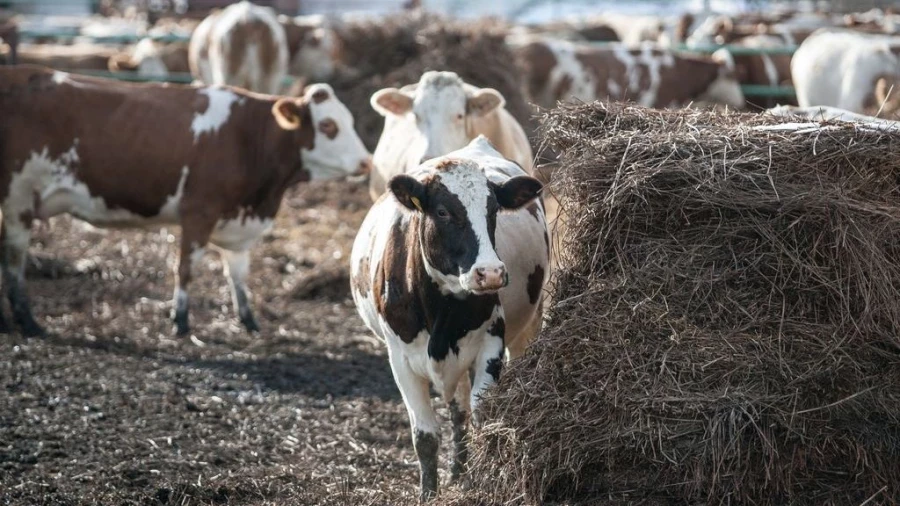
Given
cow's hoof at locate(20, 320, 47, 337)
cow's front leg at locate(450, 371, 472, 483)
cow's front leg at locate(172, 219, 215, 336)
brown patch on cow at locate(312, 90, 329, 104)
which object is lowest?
cow's hoof at locate(20, 320, 47, 337)

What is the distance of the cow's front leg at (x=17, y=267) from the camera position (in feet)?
28.7

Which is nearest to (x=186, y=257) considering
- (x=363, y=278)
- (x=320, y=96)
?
(x=320, y=96)

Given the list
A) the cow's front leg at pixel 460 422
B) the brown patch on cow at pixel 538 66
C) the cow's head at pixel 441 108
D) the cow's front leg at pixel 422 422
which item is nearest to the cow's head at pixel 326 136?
the cow's head at pixel 441 108

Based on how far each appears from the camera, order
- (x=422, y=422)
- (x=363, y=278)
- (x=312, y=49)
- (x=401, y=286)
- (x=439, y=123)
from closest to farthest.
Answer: (x=401, y=286)
(x=422, y=422)
(x=363, y=278)
(x=439, y=123)
(x=312, y=49)

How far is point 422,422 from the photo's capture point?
5.54 meters

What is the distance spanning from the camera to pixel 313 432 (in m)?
6.75

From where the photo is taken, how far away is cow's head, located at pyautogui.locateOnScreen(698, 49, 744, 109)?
1786cm

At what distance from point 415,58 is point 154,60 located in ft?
18.5

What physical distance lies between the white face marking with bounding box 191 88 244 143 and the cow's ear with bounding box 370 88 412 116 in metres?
1.34

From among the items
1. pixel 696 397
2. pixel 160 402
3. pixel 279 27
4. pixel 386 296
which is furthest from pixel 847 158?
pixel 279 27

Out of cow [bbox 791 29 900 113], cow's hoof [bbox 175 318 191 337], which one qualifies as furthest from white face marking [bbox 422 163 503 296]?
cow [bbox 791 29 900 113]

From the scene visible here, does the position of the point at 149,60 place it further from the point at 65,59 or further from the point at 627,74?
the point at 627,74

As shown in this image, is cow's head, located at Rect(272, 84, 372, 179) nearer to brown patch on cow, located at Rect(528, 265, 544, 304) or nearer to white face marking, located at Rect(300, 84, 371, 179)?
white face marking, located at Rect(300, 84, 371, 179)

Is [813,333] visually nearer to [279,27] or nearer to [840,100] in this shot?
[840,100]
